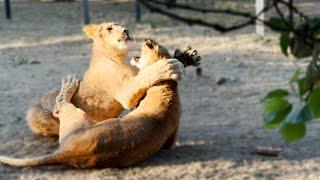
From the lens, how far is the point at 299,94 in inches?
40.6

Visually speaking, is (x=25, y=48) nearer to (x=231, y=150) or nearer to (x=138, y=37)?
(x=138, y=37)

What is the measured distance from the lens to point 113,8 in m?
13.6

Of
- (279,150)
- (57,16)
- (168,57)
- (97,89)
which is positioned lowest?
(57,16)

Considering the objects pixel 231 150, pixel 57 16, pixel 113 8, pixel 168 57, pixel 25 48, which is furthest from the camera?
pixel 113 8

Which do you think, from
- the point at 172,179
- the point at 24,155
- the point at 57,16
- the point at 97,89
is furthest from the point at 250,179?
the point at 57,16

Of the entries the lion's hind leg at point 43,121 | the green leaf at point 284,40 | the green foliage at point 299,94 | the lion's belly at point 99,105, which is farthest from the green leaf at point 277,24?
the lion's hind leg at point 43,121

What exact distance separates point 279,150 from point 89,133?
53.8 inches

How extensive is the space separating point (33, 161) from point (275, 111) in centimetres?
344

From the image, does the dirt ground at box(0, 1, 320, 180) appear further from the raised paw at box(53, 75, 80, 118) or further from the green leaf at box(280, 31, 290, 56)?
the green leaf at box(280, 31, 290, 56)

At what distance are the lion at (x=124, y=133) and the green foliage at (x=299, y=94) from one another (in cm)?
308

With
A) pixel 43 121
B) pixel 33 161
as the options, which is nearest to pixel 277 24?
pixel 33 161

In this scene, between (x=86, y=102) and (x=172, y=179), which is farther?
(x=86, y=102)

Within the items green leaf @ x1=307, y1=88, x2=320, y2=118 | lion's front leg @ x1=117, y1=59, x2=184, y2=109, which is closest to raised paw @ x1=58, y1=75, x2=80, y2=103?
lion's front leg @ x1=117, y1=59, x2=184, y2=109

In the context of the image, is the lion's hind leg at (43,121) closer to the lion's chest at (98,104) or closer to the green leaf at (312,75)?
the lion's chest at (98,104)
